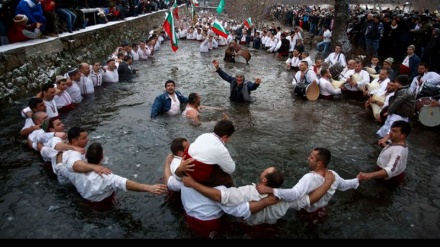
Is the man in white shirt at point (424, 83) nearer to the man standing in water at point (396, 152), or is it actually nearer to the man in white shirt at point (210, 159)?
the man standing in water at point (396, 152)

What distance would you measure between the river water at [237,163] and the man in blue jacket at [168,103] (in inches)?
9.2

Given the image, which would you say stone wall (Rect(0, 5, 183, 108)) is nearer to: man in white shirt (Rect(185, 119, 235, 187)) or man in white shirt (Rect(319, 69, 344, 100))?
man in white shirt (Rect(185, 119, 235, 187))

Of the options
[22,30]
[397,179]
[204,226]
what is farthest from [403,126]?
[22,30]

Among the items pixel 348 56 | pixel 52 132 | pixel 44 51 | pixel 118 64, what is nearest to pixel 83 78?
pixel 44 51

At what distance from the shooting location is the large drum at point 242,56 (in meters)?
15.6

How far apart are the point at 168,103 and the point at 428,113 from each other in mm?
5930

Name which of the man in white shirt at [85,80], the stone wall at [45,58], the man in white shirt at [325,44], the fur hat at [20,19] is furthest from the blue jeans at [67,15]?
the man in white shirt at [325,44]

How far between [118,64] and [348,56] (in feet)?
34.8

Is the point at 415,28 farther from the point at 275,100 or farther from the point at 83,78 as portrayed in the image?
the point at 83,78

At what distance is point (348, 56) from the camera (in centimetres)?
1513

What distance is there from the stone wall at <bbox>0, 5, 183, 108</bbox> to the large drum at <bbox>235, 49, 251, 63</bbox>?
618 cm

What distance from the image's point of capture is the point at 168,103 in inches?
305

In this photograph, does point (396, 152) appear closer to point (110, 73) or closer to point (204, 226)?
point (204, 226)

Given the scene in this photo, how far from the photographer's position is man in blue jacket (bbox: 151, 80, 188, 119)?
7605 millimetres
